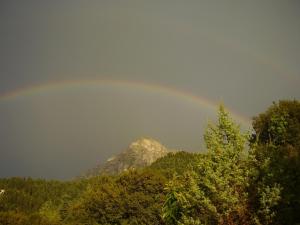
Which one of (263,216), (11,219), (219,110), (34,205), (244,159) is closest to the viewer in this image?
(263,216)

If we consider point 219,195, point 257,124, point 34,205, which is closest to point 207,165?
point 219,195

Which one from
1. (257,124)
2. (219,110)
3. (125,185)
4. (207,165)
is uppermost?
(257,124)

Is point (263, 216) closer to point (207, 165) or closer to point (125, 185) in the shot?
point (207, 165)

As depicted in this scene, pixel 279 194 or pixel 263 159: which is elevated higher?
pixel 263 159

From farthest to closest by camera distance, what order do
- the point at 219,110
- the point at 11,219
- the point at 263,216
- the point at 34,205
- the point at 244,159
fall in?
the point at 34,205, the point at 11,219, the point at 219,110, the point at 244,159, the point at 263,216

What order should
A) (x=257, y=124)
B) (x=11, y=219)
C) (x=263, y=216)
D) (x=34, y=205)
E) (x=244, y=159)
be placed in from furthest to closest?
(x=34, y=205) → (x=257, y=124) → (x=11, y=219) → (x=244, y=159) → (x=263, y=216)

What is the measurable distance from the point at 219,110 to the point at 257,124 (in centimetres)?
5636

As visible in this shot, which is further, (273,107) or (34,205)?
(34,205)

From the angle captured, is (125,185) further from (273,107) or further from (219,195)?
(219,195)

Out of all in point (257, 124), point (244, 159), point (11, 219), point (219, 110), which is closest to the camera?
point (244, 159)

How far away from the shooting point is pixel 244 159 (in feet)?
71.7

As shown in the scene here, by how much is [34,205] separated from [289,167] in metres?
159

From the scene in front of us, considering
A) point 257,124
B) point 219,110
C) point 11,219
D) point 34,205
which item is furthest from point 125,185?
point 34,205

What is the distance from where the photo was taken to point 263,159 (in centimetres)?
2278
